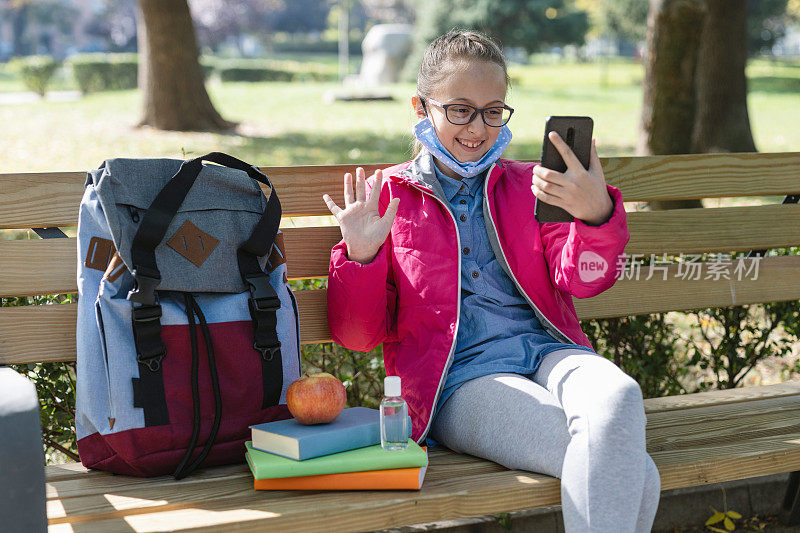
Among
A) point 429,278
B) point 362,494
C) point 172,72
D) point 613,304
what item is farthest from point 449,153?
point 172,72

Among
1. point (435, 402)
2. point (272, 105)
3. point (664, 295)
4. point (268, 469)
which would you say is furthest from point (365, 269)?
point (272, 105)

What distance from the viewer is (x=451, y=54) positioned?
9.39 feet

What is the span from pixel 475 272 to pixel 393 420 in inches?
25.9

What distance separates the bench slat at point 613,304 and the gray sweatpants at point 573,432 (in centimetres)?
70

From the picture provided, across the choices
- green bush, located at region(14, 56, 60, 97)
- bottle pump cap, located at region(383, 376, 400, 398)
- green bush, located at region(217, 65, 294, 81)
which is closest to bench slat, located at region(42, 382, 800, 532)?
bottle pump cap, located at region(383, 376, 400, 398)

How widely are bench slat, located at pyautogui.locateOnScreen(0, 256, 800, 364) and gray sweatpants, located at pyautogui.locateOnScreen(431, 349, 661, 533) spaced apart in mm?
696

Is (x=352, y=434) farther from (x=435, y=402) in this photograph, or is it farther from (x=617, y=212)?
(x=617, y=212)

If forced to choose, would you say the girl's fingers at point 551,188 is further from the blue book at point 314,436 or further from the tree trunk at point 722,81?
the tree trunk at point 722,81

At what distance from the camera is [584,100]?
22359mm

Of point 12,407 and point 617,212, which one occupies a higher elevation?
point 617,212

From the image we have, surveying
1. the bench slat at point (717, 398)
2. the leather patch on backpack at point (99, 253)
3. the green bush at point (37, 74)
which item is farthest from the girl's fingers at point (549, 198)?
the green bush at point (37, 74)

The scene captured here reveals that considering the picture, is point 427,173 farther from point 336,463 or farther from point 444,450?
point 336,463

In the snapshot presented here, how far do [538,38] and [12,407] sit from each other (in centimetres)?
3112

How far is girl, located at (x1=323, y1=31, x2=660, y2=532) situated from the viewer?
2.50 m
